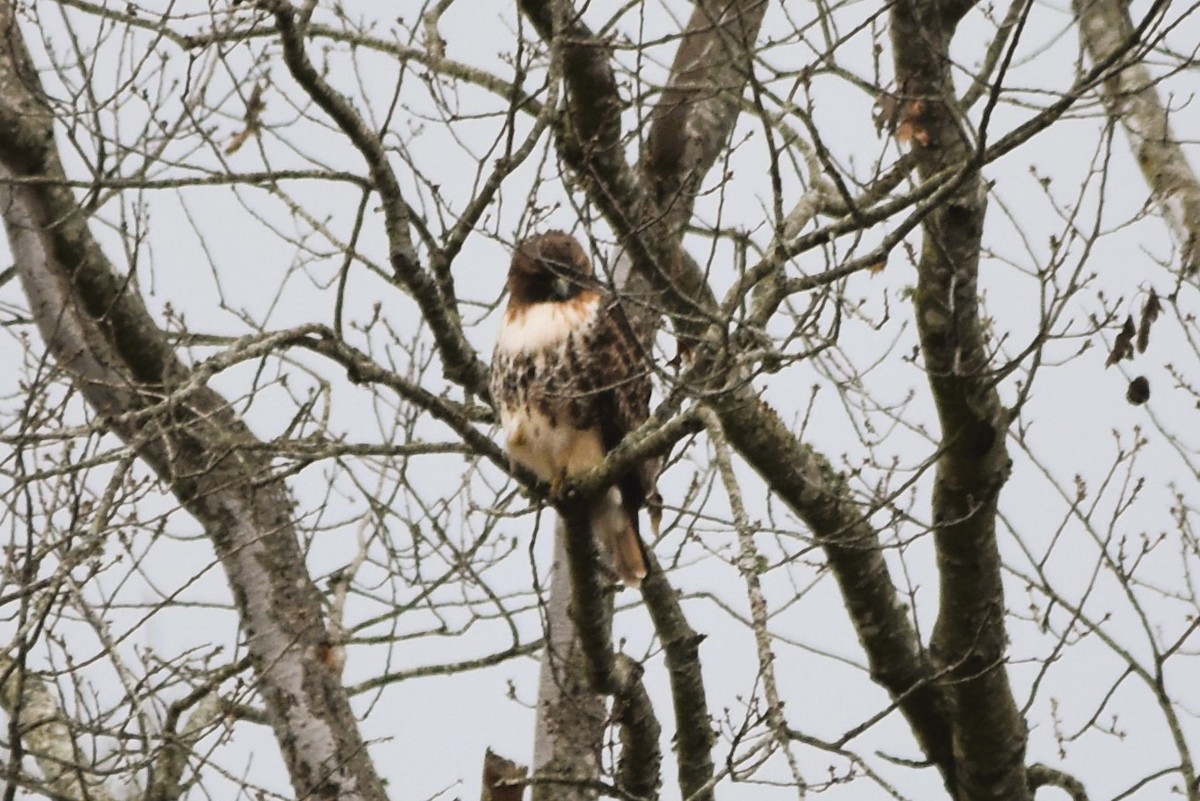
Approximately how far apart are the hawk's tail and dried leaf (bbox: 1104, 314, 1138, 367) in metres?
1.45

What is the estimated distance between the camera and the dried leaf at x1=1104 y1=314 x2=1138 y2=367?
4.68 meters

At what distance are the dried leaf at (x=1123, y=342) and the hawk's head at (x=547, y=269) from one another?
4.93 feet

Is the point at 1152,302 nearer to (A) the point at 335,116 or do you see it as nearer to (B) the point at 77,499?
(A) the point at 335,116

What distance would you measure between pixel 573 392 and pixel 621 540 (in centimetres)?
50

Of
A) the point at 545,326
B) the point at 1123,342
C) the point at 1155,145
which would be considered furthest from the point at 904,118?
the point at 1155,145

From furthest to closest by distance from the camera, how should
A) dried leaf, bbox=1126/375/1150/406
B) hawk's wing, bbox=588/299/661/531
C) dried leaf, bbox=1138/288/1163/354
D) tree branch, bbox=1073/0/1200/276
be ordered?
1. tree branch, bbox=1073/0/1200/276
2. dried leaf, bbox=1126/375/1150/406
3. hawk's wing, bbox=588/299/661/531
4. dried leaf, bbox=1138/288/1163/354

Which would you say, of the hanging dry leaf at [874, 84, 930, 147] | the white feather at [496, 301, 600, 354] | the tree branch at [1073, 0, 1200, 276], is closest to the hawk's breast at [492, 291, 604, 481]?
the white feather at [496, 301, 600, 354]

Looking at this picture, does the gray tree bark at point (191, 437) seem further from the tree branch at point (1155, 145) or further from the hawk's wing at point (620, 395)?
the tree branch at point (1155, 145)

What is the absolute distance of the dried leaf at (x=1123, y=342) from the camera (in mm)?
4680

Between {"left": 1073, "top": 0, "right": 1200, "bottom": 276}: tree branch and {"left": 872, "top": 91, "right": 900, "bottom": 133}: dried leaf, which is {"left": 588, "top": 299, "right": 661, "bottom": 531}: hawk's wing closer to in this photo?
{"left": 872, "top": 91, "right": 900, "bottom": 133}: dried leaf

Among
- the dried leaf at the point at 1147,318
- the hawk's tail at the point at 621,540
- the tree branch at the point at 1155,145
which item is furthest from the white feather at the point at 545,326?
the tree branch at the point at 1155,145

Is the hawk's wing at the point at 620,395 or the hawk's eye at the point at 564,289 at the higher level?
the hawk's eye at the point at 564,289

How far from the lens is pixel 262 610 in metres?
5.42

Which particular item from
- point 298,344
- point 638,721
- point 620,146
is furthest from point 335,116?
point 638,721
